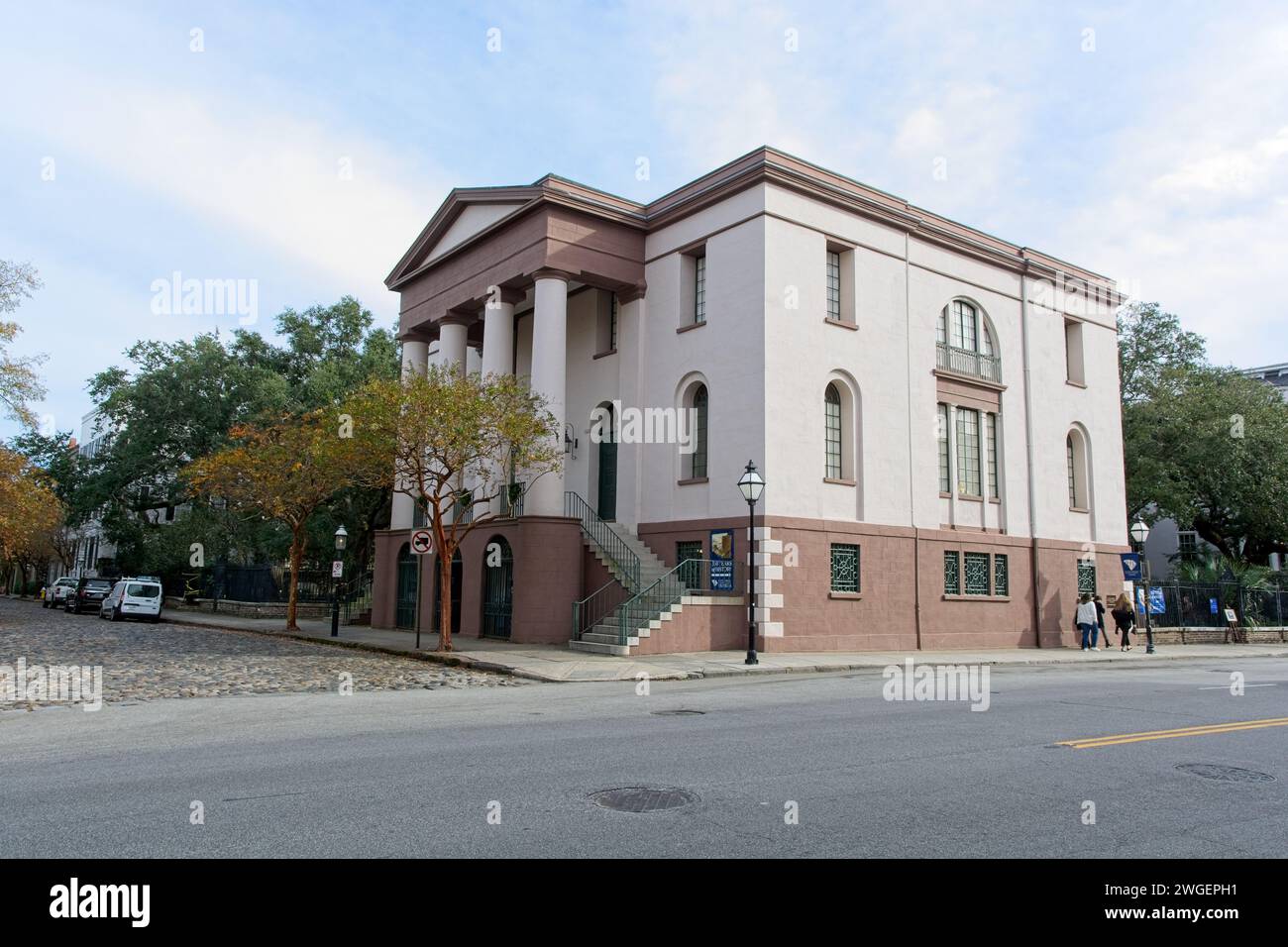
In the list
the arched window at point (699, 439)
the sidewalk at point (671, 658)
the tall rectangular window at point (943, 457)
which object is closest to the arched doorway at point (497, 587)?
the sidewalk at point (671, 658)

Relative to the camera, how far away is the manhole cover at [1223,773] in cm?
749

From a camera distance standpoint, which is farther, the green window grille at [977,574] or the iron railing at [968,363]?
the iron railing at [968,363]

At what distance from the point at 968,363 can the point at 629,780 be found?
2422 centimetres

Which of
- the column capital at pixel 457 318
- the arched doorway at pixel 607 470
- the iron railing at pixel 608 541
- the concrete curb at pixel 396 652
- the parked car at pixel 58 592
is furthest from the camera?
the parked car at pixel 58 592

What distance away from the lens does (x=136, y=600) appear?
36812 mm

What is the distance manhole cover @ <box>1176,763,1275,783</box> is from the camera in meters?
7.49

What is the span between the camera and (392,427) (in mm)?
20344

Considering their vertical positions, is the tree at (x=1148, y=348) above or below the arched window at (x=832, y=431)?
above

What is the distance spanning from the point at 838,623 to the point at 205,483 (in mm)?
21569

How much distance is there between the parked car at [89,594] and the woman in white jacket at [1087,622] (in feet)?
133

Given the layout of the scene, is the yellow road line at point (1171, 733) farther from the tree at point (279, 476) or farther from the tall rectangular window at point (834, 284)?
the tree at point (279, 476)

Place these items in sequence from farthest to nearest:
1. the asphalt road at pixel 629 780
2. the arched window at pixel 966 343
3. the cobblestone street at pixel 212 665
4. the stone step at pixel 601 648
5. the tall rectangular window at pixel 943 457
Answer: the arched window at pixel 966 343, the tall rectangular window at pixel 943 457, the stone step at pixel 601 648, the cobblestone street at pixel 212 665, the asphalt road at pixel 629 780

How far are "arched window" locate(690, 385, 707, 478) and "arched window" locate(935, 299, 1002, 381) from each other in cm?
751
